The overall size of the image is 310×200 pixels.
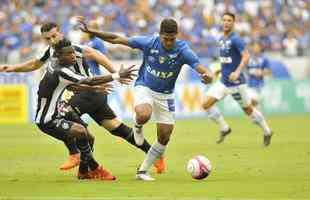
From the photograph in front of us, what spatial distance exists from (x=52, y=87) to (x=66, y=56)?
56cm

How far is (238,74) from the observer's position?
20406 millimetres

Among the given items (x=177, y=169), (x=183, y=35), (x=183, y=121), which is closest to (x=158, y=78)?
(x=177, y=169)

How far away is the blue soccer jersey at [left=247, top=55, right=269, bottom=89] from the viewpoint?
33031 millimetres

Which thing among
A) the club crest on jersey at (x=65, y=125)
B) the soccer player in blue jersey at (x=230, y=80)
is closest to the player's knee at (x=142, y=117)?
the club crest on jersey at (x=65, y=125)

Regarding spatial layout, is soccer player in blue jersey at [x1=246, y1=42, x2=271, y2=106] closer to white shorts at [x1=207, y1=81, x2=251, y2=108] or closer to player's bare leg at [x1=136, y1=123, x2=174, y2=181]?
white shorts at [x1=207, y1=81, x2=251, y2=108]

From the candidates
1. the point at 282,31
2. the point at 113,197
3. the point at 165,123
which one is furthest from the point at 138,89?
the point at 282,31

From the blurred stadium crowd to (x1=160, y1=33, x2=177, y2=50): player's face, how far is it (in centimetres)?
2099

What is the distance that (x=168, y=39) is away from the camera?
13484 millimetres

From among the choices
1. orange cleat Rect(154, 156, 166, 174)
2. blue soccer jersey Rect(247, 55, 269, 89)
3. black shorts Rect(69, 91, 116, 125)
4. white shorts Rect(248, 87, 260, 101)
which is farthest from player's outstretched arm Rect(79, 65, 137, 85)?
blue soccer jersey Rect(247, 55, 269, 89)

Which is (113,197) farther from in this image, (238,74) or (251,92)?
(251,92)

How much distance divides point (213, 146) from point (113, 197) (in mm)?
9205

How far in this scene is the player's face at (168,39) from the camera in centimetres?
1341

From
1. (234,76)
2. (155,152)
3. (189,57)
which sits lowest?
(234,76)

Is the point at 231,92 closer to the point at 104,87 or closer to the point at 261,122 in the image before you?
the point at 261,122
